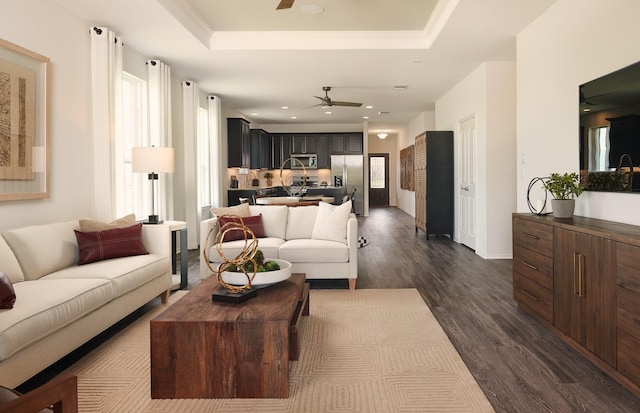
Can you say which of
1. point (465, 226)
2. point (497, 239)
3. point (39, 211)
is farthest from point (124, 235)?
point (465, 226)

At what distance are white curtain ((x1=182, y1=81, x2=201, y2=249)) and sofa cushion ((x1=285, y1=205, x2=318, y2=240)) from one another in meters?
2.43

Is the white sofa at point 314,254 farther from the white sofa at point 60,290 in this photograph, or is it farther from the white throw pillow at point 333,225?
the white sofa at point 60,290

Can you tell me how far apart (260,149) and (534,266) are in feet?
28.3

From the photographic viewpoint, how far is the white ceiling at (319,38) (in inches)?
167

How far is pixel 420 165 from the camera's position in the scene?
855 centimetres

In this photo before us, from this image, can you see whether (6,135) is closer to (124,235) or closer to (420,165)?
(124,235)

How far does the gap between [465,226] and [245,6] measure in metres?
4.69

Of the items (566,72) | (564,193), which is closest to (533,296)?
(564,193)

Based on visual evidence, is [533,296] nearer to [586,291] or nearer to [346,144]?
[586,291]

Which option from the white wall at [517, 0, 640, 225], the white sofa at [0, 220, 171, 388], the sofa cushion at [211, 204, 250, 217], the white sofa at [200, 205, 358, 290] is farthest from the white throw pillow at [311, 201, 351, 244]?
the white wall at [517, 0, 640, 225]

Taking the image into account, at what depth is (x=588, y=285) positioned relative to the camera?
8.52 ft

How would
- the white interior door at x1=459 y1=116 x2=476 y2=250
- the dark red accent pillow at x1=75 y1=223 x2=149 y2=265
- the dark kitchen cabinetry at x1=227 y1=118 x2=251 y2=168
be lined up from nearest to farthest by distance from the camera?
the dark red accent pillow at x1=75 y1=223 x2=149 y2=265 → the white interior door at x1=459 y1=116 x2=476 y2=250 → the dark kitchen cabinetry at x1=227 y1=118 x2=251 y2=168

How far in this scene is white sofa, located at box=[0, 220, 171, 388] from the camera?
7.00ft

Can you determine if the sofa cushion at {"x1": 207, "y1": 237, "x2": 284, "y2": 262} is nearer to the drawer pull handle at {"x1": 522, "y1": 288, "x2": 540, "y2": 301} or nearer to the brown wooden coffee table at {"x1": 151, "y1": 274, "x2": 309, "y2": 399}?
the brown wooden coffee table at {"x1": 151, "y1": 274, "x2": 309, "y2": 399}
